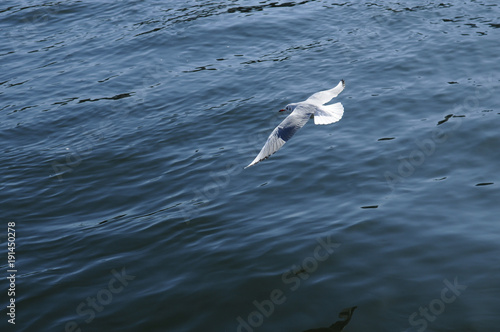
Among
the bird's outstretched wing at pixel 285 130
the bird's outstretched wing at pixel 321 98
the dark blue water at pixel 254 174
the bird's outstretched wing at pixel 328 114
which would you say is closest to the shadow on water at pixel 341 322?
the dark blue water at pixel 254 174

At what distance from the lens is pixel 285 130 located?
9.20m

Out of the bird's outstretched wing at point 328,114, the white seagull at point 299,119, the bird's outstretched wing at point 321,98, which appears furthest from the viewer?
the bird's outstretched wing at point 321,98

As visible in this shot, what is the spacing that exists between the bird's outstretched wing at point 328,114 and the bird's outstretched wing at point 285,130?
128 millimetres

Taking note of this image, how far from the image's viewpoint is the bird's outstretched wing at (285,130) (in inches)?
344

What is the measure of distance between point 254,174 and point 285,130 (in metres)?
2.74

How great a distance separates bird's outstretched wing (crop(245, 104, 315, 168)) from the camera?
8734mm

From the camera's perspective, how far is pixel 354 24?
19.0 m

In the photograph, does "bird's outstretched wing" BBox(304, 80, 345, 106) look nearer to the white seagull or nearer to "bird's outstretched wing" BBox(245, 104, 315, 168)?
the white seagull

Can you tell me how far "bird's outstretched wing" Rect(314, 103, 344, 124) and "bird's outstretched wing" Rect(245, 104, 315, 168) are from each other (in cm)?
13

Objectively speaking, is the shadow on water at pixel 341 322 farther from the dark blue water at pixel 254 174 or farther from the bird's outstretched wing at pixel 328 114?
the bird's outstretched wing at pixel 328 114

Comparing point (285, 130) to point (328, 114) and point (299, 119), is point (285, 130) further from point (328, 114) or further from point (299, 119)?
point (328, 114)

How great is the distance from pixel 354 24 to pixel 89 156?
9.93 metres

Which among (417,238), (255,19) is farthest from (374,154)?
(255,19)

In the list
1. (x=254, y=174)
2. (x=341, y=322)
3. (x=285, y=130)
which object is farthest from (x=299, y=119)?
(x=341, y=322)
